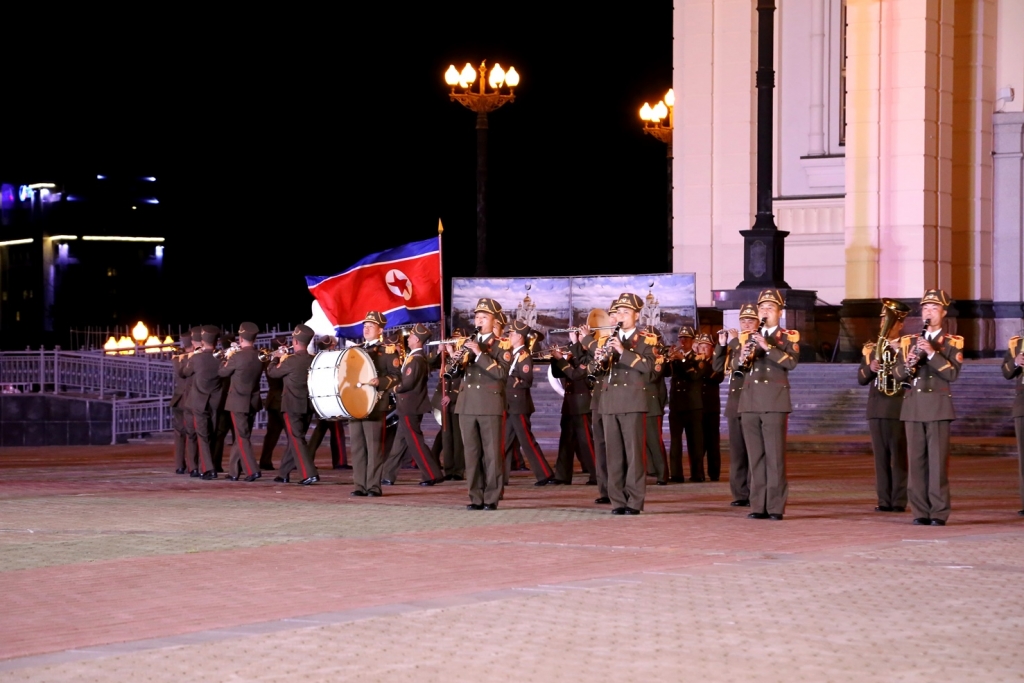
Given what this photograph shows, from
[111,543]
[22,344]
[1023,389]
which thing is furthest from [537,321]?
[22,344]

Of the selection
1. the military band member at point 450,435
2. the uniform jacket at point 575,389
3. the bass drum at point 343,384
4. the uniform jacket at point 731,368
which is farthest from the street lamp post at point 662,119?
the bass drum at point 343,384

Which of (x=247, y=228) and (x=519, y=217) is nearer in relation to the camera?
(x=519, y=217)

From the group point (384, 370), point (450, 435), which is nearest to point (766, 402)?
point (384, 370)

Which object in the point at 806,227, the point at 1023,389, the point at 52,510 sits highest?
the point at 806,227

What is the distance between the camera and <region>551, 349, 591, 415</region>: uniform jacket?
61.0ft

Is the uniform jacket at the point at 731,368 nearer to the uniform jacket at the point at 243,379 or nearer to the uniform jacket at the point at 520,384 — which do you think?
the uniform jacket at the point at 520,384

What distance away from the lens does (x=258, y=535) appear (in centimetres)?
1354

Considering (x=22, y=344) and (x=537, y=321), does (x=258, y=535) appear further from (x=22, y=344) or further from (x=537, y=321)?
(x=22, y=344)

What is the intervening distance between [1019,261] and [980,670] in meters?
27.4

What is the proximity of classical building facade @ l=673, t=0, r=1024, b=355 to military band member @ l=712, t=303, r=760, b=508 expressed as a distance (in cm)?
1479

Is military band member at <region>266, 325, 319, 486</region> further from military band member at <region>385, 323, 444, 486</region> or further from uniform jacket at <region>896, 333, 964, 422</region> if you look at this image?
uniform jacket at <region>896, 333, 964, 422</region>

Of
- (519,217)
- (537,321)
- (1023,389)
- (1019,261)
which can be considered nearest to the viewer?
(1023,389)

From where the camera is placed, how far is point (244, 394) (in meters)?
19.7

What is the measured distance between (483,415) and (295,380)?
4.46 meters
